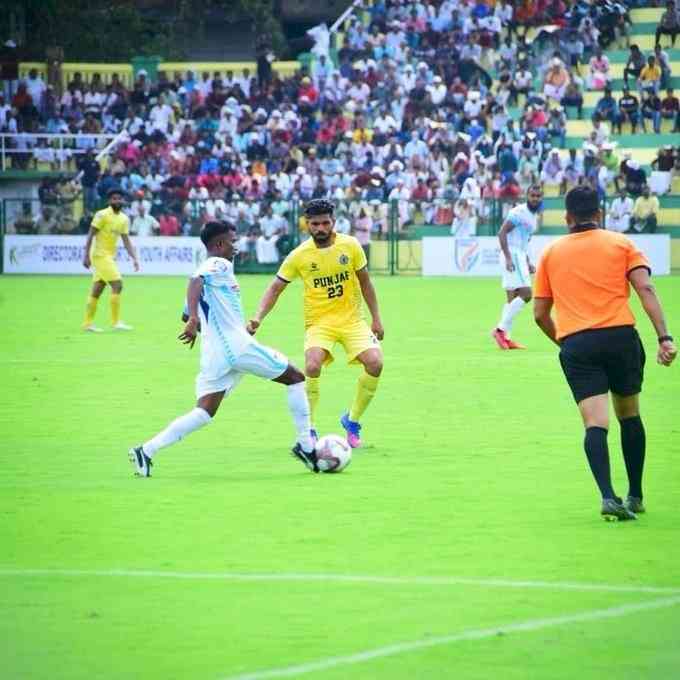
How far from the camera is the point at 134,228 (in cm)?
4497

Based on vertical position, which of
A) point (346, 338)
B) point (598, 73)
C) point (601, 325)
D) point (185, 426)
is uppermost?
point (598, 73)

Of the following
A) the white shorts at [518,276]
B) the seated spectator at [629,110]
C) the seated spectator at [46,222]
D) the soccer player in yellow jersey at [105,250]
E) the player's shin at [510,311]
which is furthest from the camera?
the seated spectator at [46,222]

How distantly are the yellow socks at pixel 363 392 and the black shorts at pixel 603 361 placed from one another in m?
3.62

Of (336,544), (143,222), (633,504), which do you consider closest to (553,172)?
→ (143,222)

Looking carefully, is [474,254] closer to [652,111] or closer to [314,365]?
[652,111]

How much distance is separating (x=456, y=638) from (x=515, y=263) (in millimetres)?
15751

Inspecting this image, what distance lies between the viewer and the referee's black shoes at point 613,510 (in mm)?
9414

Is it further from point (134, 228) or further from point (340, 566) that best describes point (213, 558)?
point (134, 228)

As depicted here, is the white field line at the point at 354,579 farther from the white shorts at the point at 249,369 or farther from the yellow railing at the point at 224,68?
the yellow railing at the point at 224,68

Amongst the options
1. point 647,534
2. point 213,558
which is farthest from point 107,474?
point 647,534

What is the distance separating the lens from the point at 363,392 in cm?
1309

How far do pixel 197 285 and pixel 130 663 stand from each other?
4998 mm

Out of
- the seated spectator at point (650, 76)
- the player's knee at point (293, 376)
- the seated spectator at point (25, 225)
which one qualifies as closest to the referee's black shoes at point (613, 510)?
the player's knee at point (293, 376)

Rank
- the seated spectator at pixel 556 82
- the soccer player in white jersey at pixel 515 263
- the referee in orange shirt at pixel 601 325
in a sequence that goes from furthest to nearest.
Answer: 1. the seated spectator at pixel 556 82
2. the soccer player in white jersey at pixel 515 263
3. the referee in orange shirt at pixel 601 325
